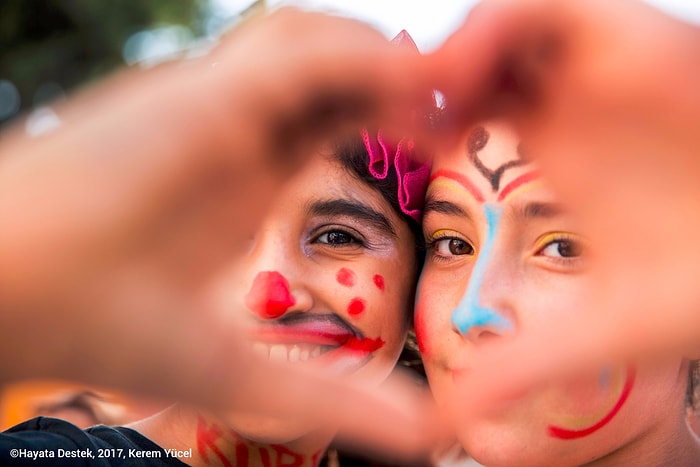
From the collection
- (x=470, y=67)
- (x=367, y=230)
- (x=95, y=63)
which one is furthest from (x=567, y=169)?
(x=95, y=63)

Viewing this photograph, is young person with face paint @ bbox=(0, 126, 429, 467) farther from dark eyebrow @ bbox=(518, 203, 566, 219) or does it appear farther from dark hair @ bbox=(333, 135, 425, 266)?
dark eyebrow @ bbox=(518, 203, 566, 219)

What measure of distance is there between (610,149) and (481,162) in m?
0.33

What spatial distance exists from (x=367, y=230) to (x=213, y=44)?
1.99 feet

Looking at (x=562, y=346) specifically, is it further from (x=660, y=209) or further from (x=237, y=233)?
(x=237, y=233)

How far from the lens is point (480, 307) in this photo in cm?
125

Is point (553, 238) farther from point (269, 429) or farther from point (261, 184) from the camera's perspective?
point (269, 429)

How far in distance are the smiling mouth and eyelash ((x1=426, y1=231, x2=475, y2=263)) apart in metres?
0.20

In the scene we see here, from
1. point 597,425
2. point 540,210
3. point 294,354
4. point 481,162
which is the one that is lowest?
point 597,425

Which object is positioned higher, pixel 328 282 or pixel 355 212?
pixel 355 212

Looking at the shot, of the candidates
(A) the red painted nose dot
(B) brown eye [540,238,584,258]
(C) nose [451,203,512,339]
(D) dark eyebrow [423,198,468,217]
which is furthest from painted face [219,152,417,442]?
(B) brown eye [540,238,584,258]

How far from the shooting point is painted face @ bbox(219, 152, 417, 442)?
1413 mm

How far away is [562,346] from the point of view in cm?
106

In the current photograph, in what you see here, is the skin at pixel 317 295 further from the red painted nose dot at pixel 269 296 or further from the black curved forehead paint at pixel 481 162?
the black curved forehead paint at pixel 481 162

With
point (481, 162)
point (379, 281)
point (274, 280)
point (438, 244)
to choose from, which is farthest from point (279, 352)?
point (481, 162)
